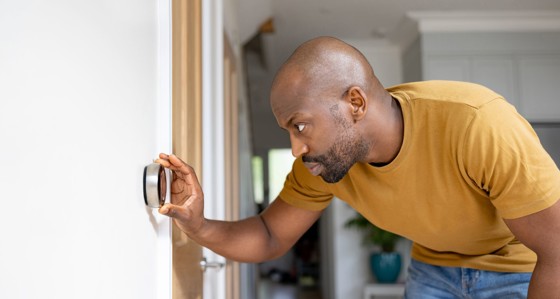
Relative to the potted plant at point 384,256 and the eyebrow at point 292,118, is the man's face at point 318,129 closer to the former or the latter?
the eyebrow at point 292,118

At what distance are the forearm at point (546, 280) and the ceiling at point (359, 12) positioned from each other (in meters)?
3.67

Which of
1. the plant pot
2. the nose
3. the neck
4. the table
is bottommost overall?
the table

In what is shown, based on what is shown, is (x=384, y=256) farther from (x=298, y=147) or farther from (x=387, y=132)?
(x=298, y=147)

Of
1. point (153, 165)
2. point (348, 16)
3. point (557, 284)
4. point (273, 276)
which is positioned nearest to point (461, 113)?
point (557, 284)

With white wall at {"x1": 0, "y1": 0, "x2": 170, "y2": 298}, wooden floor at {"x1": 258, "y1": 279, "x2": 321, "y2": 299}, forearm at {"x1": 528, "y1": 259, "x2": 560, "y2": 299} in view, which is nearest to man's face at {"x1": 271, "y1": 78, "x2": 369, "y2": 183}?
white wall at {"x1": 0, "y1": 0, "x2": 170, "y2": 298}

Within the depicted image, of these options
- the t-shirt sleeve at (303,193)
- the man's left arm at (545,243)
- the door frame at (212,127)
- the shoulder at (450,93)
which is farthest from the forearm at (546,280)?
the door frame at (212,127)

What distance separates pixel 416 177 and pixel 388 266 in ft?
13.0

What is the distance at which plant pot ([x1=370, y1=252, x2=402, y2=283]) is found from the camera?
202 inches

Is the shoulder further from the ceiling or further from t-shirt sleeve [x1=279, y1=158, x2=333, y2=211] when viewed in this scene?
the ceiling

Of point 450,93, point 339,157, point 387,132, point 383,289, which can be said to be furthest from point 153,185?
point 383,289

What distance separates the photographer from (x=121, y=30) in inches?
34.0

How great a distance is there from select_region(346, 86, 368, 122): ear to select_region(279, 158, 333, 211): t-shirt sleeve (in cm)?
35

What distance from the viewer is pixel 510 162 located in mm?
1115

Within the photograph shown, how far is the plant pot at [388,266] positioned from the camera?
513 cm
